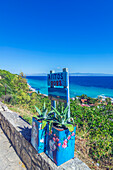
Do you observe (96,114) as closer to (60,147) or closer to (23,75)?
(60,147)

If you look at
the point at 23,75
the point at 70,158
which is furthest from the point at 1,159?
the point at 23,75

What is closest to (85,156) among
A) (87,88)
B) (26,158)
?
(26,158)

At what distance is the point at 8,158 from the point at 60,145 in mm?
1835

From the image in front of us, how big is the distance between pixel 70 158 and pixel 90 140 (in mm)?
1754

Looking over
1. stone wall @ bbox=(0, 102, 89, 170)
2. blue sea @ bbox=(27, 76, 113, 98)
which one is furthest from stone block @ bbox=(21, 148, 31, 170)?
blue sea @ bbox=(27, 76, 113, 98)

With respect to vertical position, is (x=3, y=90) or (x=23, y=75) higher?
(x=23, y=75)

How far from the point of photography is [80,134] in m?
3.54

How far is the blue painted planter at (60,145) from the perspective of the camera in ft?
5.16

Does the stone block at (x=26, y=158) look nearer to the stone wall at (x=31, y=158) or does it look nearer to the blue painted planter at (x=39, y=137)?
the stone wall at (x=31, y=158)

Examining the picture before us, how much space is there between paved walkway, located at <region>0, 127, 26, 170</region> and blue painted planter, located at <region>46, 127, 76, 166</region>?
3.99 ft

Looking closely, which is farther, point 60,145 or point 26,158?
point 26,158

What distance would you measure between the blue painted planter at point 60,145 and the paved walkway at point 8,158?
1215 millimetres

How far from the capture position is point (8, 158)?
2.69m

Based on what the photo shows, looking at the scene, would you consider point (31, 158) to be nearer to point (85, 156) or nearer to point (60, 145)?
point (60, 145)
